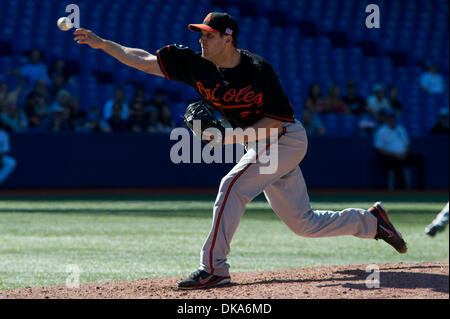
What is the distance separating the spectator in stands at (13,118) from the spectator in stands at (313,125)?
5.33 metres

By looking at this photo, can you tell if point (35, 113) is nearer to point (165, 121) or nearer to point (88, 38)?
point (165, 121)

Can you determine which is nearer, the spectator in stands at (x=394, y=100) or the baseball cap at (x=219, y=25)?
the baseball cap at (x=219, y=25)

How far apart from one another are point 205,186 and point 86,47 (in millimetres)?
4049

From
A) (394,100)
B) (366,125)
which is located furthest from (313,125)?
(394,100)

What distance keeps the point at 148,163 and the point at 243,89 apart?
1037cm

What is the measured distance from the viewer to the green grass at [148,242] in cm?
661

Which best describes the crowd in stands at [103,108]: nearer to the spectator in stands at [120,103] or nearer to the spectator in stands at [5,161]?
the spectator in stands at [120,103]

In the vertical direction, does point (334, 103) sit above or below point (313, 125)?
above

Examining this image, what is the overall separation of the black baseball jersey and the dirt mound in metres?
1.08

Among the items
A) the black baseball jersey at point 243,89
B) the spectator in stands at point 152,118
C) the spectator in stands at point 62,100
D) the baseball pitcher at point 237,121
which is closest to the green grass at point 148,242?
the baseball pitcher at point 237,121

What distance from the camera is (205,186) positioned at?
15820 millimetres

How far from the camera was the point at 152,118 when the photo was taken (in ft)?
50.6

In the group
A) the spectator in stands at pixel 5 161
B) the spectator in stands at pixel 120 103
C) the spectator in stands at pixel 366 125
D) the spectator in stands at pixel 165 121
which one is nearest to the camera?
the spectator in stands at pixel 5 161
